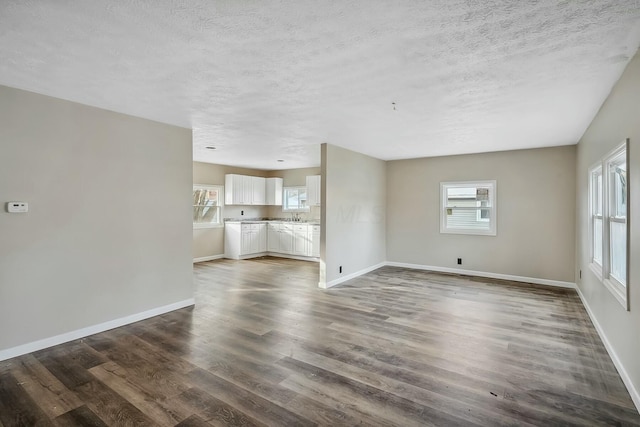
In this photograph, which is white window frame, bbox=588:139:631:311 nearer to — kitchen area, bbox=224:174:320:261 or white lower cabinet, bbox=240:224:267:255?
kitchen area, bbox=224:174:320:261

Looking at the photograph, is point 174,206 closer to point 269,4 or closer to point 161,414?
point 161,414

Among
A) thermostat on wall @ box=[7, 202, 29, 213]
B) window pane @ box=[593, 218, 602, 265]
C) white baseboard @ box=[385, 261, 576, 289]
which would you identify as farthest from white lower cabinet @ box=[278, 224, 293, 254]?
window pane @ box=[593, 218, 602, 265]

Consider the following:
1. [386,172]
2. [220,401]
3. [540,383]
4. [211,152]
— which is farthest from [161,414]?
[386,172]

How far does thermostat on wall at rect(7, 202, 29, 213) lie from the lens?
2.92 m

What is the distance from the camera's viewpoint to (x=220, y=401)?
89.9 inches

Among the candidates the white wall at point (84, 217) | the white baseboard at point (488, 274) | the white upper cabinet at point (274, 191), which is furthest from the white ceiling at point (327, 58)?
the white upper cabinet at point (274, 191)

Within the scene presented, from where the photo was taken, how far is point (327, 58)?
2.38m

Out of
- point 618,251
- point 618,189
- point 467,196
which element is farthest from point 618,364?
point 467,196

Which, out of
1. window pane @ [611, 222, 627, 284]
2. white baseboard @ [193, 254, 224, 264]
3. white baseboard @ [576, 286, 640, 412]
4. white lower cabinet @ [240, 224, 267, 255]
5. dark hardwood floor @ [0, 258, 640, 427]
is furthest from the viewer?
white lower cabinet @ [240, 224, 267, 255]

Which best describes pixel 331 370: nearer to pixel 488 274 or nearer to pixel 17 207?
pixel 17 207

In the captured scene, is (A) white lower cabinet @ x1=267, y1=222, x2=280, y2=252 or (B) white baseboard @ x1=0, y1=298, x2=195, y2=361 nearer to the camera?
(B) white baseboard @ x1=0, y1=298, x2=195, y2=361

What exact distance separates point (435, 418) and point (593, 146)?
389 cm

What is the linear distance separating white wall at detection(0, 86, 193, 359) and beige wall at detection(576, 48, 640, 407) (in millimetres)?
4653

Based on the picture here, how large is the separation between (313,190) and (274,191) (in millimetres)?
1529
